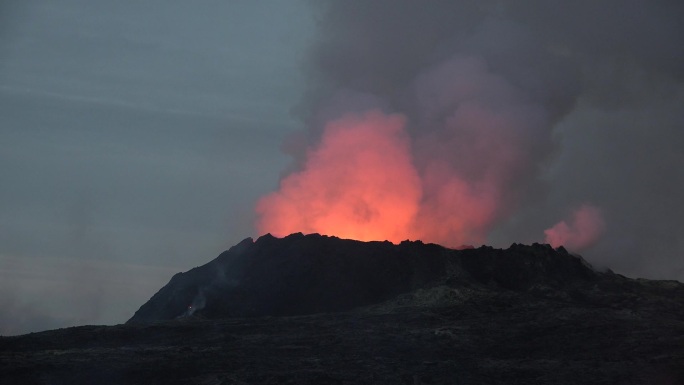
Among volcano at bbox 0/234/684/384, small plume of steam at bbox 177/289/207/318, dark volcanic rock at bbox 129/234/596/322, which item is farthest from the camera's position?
small plume of steam at bbox 177/289/207/318

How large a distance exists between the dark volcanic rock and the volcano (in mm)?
173

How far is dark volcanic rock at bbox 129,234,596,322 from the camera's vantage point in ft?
348

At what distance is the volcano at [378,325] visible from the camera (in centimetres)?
8244

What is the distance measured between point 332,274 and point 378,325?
14134 millimetres

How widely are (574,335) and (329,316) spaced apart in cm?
2150

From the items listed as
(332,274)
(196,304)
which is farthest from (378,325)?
(196,304)

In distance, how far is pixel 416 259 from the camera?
358 ft

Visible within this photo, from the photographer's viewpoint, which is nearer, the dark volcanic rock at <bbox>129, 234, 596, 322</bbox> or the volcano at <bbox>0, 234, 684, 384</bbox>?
the volcano at <bbox>0, 234, 684, 384</bbox>

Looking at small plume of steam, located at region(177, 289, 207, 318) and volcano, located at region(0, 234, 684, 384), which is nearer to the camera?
volcano, located at region(0, 234, 684, 384)

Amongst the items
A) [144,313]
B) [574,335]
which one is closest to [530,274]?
[574,335]

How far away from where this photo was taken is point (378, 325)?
95125 mm

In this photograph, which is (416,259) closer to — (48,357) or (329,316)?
(329,316)

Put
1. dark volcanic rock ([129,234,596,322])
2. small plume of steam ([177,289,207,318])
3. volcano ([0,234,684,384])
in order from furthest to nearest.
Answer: small plume of steam ([177,289,207,318]) → dark volcanic rock ([129,234,596,322]) → volcano ([0,234,684,384])

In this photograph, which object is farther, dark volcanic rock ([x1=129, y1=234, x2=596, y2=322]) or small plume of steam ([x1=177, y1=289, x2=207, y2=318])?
small plume of steam ([x1=177, y1=289, x2=207, y2=318])
